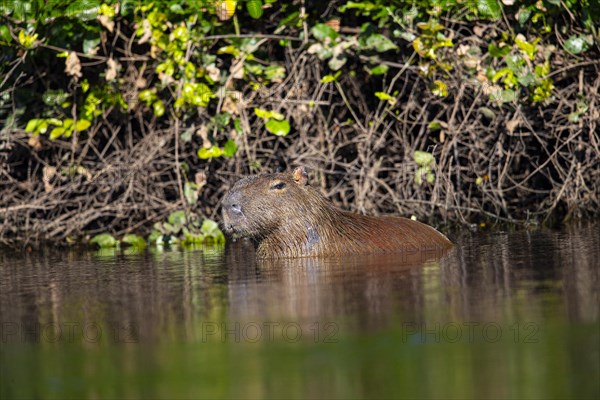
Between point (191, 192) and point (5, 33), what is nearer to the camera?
point (5, 33)

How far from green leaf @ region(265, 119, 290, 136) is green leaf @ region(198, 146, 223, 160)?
427 mm

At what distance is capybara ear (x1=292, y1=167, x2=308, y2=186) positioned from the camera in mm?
6887

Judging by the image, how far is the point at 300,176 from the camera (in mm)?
6902

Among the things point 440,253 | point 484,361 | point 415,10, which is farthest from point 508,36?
point 484,361

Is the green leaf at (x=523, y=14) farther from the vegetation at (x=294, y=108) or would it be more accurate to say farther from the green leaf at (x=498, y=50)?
the green leaf at (x=498, y=50)

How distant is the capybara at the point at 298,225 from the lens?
6.77 meters

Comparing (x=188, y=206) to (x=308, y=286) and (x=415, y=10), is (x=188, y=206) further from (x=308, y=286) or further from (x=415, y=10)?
(x=308, y=286)

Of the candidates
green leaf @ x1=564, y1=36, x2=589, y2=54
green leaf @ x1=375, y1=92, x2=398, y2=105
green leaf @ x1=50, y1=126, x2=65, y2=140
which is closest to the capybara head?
green leaf @ x1=375, y1=92, x2=398, y2=105

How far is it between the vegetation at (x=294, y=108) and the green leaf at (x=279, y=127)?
0.01 metres

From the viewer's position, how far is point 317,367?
146 inches

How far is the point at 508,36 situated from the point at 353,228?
7.98 ft

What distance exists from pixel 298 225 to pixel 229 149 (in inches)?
72.2

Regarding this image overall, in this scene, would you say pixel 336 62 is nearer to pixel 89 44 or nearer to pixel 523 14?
pixel 523 14

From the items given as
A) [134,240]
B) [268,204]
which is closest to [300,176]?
[268,204]
